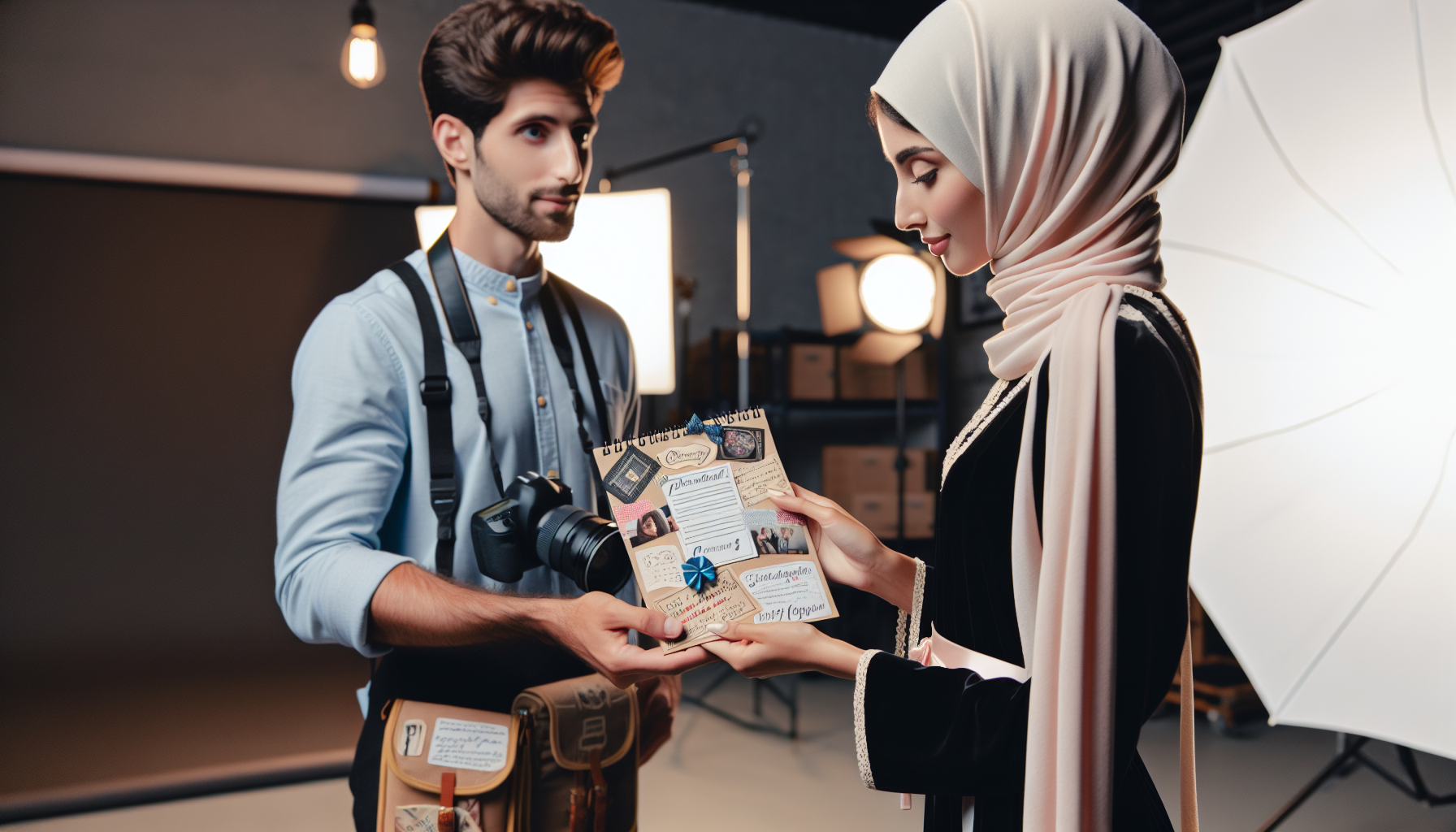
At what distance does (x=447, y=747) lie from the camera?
108 cm

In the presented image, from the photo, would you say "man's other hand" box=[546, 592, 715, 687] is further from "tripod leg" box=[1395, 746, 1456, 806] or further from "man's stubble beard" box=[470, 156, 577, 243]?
"tripod leg" box=[1395, 746, 1456, 806]

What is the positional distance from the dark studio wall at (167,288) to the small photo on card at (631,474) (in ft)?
9.84

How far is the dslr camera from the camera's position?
0.95 meters

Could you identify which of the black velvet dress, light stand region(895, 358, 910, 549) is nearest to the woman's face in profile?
the black velvet dress

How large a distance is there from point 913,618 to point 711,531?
0.30 m

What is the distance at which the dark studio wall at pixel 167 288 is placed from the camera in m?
3.19

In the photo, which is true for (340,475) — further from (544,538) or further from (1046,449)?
(1046,449)

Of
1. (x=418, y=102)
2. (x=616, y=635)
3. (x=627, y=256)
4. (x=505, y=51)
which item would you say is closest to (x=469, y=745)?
(x=616, y=635)

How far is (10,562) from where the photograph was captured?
3.14 m

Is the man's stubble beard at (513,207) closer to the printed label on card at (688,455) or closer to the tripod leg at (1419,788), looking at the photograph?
the printed label on card at (688,455)

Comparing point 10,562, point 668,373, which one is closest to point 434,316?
point 668,373

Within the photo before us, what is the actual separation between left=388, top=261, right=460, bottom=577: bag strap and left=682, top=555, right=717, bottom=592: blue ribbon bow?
0.33 meters

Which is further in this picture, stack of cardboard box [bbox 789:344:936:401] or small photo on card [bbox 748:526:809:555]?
stack of cardboard box [bbox 789:344:936:401]

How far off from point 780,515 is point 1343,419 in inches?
37.1
